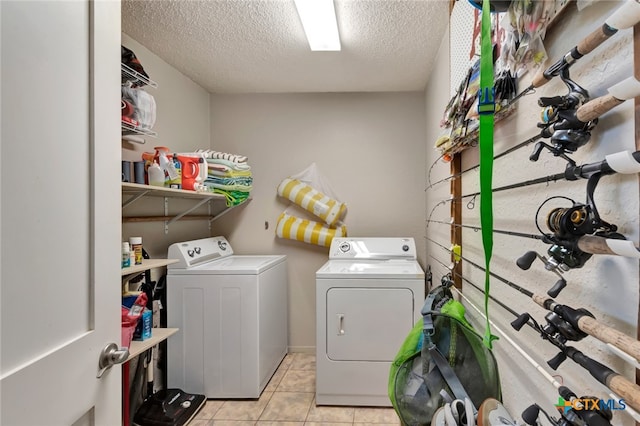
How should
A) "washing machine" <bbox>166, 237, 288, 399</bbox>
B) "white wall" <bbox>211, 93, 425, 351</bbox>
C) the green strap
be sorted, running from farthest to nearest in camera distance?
"white wall" <bbox>211, 93, 425, 351</bbox> < "washing machine" <bbox>166, 237, 288, 399</bbox> < the green strap

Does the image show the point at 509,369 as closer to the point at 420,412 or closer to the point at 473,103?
the point at 420,412

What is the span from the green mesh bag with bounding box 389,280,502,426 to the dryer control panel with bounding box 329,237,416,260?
1549 mm

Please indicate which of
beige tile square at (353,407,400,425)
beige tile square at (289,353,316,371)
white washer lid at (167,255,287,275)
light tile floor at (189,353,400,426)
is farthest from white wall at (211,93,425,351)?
beige tile square at (353,407,400,425)

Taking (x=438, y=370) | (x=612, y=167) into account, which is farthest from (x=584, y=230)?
(x=438, y=370)

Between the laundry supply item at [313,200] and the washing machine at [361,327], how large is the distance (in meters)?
0.81

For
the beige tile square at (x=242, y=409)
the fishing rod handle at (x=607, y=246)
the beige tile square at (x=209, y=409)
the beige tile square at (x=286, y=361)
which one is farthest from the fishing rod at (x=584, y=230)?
the beige tile square at (x=286, y=361)

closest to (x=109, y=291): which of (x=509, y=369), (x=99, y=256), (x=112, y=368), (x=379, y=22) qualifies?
(x=99, y=256)

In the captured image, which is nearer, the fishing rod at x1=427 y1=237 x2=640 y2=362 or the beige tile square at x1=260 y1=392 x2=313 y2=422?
the fishing rod at x1=427 y1=237 x2=640 y2=362

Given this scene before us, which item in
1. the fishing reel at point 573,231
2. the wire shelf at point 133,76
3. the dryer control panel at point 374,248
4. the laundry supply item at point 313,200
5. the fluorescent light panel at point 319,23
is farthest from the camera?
the laundry supply item at point 313,200

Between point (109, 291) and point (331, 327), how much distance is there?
1.55 metres

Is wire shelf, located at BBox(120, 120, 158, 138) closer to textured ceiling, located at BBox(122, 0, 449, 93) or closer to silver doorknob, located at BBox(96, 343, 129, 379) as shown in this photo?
textured ceiling, located at BBox(122, 0, 449, 93)

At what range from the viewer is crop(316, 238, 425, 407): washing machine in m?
2.17

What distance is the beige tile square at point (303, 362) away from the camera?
2.81 meters

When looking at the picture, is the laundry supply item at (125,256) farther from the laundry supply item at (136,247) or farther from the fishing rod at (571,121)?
the fishing rod at (571,121)
